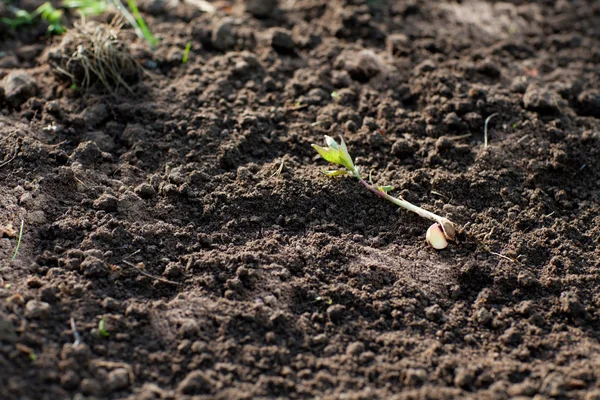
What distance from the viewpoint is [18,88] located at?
306cm

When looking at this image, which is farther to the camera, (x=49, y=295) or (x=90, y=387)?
(x=49, y=295)

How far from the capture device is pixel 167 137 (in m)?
2.93

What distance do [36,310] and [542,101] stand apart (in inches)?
96.2

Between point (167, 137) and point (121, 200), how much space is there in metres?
→ 0.45

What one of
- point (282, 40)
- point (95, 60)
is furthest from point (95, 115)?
point (282, 40)

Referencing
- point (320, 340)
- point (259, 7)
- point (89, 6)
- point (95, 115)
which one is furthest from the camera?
point (259, 7)

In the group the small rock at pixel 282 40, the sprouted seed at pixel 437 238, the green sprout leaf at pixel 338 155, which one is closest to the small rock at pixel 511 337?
the sprouted seed at pixel 437 238

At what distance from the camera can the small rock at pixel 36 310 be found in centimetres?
214

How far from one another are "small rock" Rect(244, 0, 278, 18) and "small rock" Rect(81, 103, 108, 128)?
1.18 m

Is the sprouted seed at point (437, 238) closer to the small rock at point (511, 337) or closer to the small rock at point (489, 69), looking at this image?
the small rock at point (511, 337)

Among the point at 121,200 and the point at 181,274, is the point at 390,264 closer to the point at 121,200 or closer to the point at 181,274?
the point at 181,274

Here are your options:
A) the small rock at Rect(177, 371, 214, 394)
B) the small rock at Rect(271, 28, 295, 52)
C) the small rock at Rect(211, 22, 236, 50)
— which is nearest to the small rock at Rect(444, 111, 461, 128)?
the small rock at Rect(271, 28, 295, 52)

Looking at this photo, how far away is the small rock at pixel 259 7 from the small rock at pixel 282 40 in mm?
346

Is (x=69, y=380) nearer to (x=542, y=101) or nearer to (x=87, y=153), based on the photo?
(x=87, y=153)
